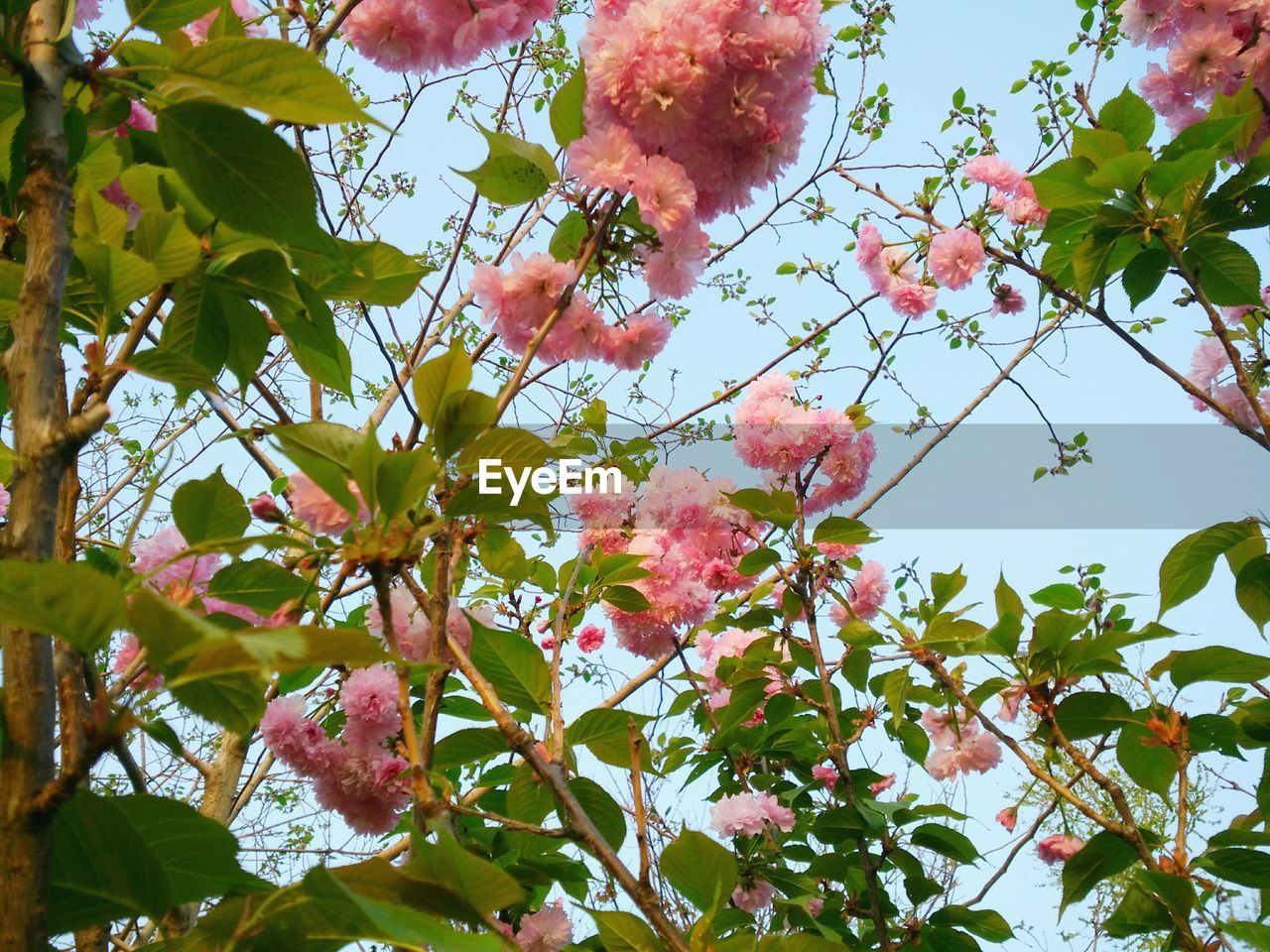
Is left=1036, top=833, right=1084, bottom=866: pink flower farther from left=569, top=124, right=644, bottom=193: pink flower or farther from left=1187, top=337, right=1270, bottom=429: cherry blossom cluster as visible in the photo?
left=569, top=124, right=644, bottom=193: pink flower

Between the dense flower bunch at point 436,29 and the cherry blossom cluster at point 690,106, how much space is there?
0.44ft

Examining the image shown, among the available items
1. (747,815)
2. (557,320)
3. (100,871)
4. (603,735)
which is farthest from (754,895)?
(100,871)

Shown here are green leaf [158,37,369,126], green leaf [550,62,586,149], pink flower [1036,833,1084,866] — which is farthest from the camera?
pink flower [1036,833,1084,866]

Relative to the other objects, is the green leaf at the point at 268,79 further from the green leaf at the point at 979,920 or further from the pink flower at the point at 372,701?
the green leaf at the point at 979,920

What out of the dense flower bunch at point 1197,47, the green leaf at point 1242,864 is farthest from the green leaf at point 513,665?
the dense flower bunch at point 1197,47

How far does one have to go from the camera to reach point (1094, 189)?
1.32 meters

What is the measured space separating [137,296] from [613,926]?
60 cm

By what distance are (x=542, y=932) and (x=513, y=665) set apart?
0.39m

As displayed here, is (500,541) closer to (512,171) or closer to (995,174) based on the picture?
(512,171)

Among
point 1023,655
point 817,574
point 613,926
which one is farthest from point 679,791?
point 613,926

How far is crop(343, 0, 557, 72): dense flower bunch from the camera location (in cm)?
111

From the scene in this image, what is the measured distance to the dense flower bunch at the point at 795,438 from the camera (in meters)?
1.68

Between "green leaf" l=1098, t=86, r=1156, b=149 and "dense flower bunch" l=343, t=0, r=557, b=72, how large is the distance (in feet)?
2.56

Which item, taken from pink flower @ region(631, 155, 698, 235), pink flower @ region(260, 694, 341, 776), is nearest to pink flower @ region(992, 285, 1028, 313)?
pink flower @ region(631, 155, 698, 235)
